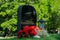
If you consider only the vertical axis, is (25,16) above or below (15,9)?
above

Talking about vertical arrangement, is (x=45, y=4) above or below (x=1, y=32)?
above

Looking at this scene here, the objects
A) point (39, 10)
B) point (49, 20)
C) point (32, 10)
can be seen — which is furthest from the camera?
point (49, 20)

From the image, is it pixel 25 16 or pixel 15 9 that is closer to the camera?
pixel 25 16

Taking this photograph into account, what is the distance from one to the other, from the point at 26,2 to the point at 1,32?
174 inches

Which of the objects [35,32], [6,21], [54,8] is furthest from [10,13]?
[35,32]

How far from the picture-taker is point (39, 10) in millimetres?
23250

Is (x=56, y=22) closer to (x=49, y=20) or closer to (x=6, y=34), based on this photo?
(x=49, y=20)

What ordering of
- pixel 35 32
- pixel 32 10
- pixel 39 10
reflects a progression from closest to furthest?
pixel 35 32
pixel 32 10
pixel 39 10

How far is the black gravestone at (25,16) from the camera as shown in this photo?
15890mm

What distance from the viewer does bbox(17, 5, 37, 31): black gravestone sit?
15890 millimetres

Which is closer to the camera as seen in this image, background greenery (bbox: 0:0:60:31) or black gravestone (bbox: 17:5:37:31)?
black gravestone (bbox: 17:5:37:31)

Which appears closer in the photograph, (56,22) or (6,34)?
(6,34)

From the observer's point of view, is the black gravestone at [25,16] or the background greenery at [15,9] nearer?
the black gravestone at [25,16]

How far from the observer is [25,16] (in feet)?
53.4
